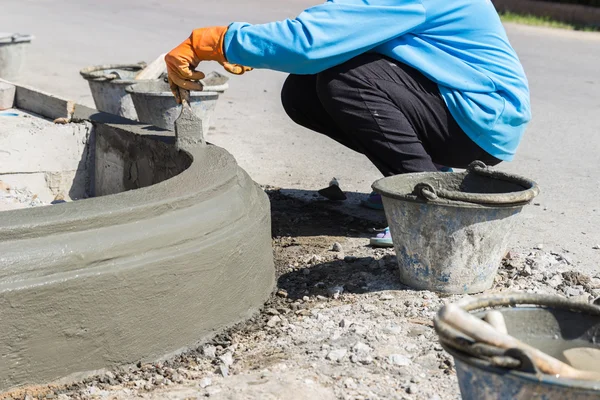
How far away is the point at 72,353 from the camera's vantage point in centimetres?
241

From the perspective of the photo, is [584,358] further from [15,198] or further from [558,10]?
[558,10]

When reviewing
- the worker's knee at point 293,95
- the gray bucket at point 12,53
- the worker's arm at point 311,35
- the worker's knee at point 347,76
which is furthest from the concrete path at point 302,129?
the worker's arm at point 311,35

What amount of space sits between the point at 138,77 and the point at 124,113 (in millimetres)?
270

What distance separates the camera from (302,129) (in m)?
6.08

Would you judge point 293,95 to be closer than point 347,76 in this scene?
No

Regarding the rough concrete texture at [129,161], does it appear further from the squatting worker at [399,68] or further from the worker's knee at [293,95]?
the worker's knee at [293,95]

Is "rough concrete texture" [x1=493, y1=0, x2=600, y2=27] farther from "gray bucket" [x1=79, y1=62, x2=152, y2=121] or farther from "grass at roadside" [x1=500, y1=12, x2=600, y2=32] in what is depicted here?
"gray bucket" [x1=79, y1=62, x2=152, y2=121]

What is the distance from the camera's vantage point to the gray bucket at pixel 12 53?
769 cm

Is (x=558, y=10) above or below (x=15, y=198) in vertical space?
above

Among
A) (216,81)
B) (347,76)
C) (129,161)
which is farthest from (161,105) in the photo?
(347,76)

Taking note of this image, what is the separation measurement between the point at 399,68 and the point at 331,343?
1327 millimetres

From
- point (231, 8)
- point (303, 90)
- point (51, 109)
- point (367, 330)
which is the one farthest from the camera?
point (231, 8)

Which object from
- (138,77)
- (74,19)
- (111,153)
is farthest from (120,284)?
(74,19)

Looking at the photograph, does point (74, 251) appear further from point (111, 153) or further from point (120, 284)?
point (111, 153)
